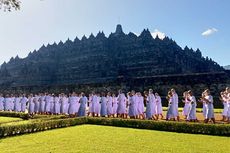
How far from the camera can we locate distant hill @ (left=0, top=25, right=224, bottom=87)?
143 ft

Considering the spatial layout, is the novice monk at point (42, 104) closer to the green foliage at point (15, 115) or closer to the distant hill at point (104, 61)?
the green foliage at point (15, 115)

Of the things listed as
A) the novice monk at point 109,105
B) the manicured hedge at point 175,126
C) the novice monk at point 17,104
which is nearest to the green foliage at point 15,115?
the novice monk at point 17,104

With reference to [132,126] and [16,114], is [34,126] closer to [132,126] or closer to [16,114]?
[132,126]

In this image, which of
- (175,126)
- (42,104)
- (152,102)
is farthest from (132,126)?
(42,104)

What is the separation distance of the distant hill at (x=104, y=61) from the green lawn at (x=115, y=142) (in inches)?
1139

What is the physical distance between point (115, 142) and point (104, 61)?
124 ft

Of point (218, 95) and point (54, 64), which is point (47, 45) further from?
point (218, 95)

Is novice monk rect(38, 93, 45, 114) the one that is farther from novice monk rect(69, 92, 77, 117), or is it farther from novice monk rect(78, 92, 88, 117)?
novice monk rect(78, 92, 88, 117)

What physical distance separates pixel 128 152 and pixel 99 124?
22.9ft

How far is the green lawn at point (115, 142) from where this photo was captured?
947 cm

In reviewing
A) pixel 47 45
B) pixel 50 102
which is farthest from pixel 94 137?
pixel 47 45

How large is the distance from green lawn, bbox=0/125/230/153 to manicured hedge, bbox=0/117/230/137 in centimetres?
57

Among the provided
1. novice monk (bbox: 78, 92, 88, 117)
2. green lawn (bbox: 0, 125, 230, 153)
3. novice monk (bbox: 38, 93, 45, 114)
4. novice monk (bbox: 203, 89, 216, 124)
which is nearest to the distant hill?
novice monk (bbox: 38, 93, 45, 114)

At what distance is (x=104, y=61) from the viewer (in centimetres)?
4803
